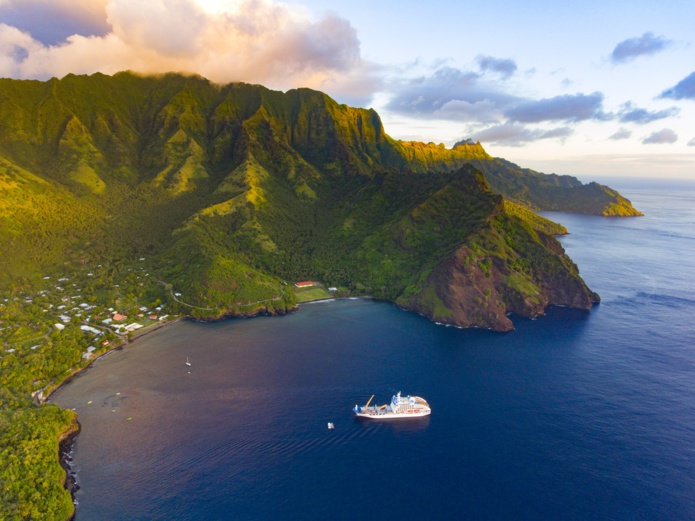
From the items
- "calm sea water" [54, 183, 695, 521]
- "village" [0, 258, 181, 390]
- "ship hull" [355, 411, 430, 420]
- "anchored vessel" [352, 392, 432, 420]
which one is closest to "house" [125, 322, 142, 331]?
"village" [0, 258, 181, 390]

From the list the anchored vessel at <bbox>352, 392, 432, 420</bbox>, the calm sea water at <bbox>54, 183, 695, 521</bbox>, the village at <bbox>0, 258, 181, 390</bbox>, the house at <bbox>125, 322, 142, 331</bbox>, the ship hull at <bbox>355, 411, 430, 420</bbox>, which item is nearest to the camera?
the calm sea water at <bbox>54, 183, 695, 521</bbox>

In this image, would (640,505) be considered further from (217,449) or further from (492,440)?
(217,449)

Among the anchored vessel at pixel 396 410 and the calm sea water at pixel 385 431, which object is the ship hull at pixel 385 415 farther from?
the calm sea water at pixel 385 431

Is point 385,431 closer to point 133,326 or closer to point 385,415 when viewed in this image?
point 385,415

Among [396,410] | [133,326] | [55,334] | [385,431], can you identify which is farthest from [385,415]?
[55,334]

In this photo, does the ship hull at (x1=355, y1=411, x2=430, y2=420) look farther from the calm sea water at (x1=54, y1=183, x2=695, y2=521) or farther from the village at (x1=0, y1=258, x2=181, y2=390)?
the village at (x1=0, y1=258, x2=181, y2=390)
